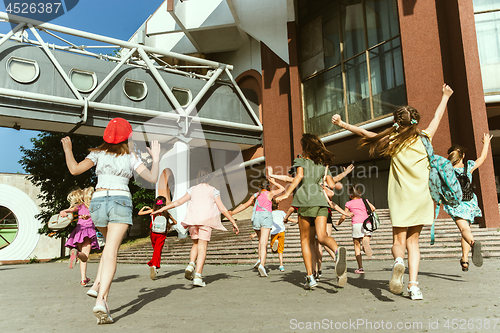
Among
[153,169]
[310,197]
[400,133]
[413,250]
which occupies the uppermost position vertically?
[400,133]

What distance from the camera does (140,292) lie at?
551cm

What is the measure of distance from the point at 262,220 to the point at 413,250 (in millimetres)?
3589

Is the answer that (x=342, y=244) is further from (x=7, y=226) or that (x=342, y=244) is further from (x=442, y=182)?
(x=7, y=226)

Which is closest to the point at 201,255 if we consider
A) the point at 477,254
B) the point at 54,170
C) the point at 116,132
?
the point at 116,132

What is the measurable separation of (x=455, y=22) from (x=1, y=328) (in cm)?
1320

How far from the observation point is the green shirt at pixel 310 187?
492 centimetres

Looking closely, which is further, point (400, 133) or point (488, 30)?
point (488, 30)

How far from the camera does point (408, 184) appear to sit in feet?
13.5

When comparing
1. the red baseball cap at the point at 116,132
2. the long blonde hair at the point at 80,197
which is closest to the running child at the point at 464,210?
the red baseball cap at the point at 116,132

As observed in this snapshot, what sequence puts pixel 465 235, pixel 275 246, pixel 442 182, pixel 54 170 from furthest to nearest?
pixel 54 170, pixel 275 246, pixel 465 235, pixel 442 182

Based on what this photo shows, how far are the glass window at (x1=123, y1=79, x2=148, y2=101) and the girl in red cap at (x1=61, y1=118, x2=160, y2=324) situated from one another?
42.7 feet

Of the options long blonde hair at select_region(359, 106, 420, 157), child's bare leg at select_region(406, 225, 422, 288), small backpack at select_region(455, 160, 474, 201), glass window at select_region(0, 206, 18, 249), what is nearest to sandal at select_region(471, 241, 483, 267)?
small backpack at select_region(455, 160, 474, 201)

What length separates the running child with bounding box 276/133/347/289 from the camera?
484 cm

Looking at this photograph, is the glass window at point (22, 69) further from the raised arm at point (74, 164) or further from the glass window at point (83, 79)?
the raised arm at point (74, 164)
